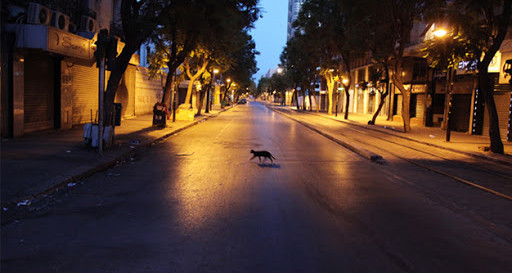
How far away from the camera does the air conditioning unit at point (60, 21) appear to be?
15.8m

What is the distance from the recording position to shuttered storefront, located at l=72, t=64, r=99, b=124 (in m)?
20.7

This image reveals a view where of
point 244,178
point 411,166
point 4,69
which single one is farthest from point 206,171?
point 4,69

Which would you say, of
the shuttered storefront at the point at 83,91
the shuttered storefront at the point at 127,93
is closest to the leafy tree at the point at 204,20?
the shuttered storefront at the point at 83,91

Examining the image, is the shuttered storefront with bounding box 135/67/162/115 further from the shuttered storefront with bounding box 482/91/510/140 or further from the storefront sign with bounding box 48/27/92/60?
the shuttered storefront with bounding box 482/91/510/140

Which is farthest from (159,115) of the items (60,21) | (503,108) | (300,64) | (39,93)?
(300,64)

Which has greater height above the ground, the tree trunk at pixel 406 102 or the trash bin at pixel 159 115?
the tree trunk at pixel 406 102

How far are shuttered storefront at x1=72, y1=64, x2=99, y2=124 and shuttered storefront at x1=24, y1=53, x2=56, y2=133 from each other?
204 cm

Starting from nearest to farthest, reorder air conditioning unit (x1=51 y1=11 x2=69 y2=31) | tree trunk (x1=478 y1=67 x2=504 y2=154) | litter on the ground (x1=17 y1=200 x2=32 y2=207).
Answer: litter on the ground (x1=17 y1=200 x2=32 y2=207)
tree trunk (x1=478 y1=67 x2=504 y2=154)
air conditioning unit (x1=51 y1=11 x2=69 y2=31)

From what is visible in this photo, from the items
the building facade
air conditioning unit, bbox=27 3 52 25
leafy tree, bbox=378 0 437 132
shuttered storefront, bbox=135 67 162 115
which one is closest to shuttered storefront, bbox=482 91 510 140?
the building facade

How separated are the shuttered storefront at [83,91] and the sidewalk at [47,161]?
15.4ft

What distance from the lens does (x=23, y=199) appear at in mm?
6844

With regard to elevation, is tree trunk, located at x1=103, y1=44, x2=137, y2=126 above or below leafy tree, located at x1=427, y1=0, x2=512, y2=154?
below

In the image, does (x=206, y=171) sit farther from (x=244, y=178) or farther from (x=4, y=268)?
(x=4, y=268)

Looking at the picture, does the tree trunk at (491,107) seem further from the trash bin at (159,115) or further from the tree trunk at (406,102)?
the trash bin at (159,115)
